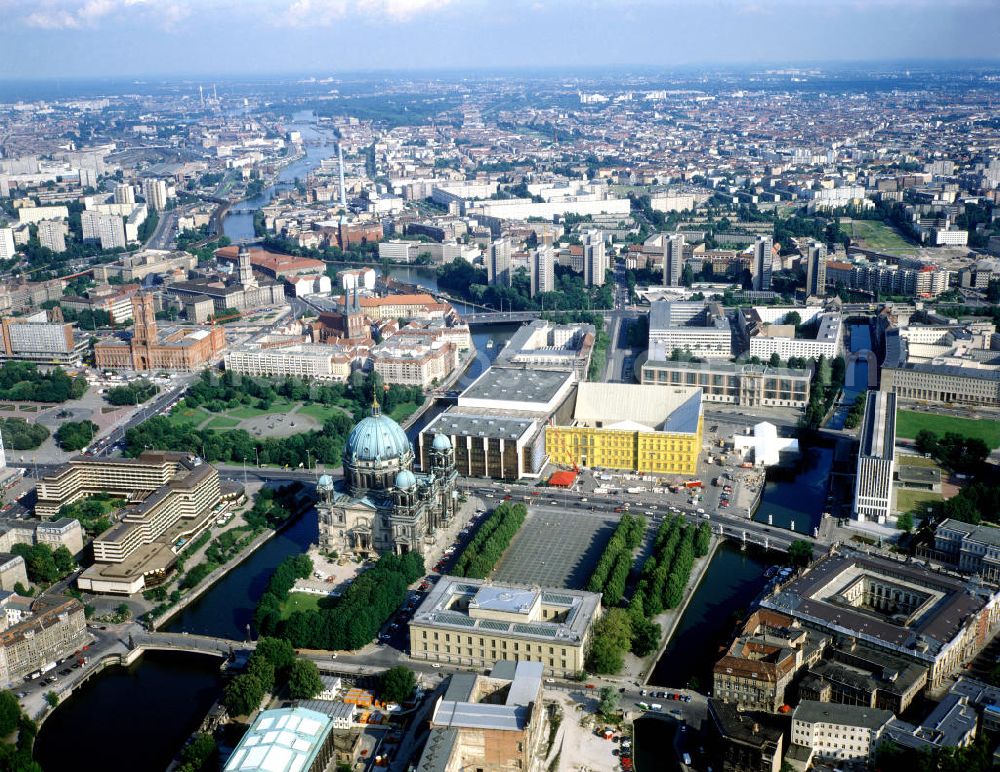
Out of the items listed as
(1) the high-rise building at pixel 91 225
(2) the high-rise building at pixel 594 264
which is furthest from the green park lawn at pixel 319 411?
(1) the high-rise building at pixel 91 225

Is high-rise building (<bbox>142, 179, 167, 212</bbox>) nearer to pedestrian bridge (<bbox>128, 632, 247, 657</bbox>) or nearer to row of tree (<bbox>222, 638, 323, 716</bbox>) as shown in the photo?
pedestrian bridge (<bbox>128, 632, 247, 657</bbox>)

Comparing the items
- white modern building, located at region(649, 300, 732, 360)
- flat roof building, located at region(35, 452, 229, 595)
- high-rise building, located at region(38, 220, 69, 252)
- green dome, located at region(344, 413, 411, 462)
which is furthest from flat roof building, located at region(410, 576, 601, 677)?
high-rise building, located at region(38, 220, 69, 252)

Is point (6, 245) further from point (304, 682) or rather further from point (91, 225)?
point (304, 682)

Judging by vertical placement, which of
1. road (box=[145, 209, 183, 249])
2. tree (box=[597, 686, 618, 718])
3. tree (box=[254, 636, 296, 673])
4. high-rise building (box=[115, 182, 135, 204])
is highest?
high-rise building (box=[115, 182, 135, 204])

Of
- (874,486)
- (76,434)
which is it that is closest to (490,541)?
(874,486)

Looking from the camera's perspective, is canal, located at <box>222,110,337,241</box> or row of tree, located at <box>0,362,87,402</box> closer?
row of tree, located at <box>0,362,87,402</box>

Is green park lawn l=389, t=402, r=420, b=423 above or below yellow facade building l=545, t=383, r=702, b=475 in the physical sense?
below

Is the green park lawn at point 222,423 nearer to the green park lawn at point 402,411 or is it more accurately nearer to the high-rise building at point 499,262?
the green park lawn at point 402,411

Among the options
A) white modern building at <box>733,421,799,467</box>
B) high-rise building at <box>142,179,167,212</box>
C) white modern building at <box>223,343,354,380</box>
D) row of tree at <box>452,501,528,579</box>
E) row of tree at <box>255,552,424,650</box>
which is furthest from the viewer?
high-rise building at <box>142,179,167,212</box>
